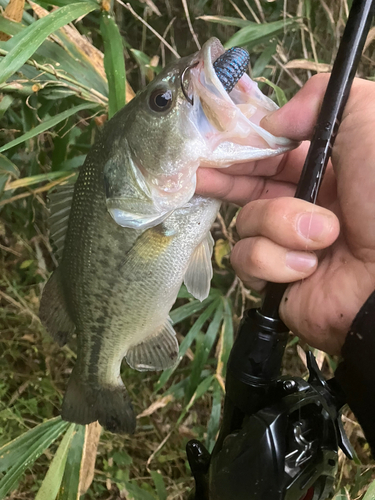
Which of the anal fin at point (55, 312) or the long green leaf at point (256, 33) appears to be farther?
the long green leaf at point (256, 33)

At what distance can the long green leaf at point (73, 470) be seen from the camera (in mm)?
1356

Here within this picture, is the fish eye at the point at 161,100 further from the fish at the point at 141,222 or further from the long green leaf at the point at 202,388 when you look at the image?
the long green leaf at the point at 202,388

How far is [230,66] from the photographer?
0.72 m

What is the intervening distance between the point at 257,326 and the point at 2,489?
128 centimetres

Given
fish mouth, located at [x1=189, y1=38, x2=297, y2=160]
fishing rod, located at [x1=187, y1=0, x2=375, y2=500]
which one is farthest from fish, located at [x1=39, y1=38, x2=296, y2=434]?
fishing rod, located at [x1=187, y1=0, x2=375, y2=500]

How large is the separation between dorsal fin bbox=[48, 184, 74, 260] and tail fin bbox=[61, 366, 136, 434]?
1.39 feet

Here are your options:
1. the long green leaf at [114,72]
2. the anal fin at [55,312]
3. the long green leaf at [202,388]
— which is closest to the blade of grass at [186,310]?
the long green leaf at [202,388]

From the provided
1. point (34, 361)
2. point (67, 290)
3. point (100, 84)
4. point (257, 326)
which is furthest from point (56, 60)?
point (34, 361)

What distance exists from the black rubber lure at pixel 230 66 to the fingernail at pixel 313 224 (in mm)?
315

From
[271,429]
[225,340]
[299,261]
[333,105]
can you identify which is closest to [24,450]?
[225,340]

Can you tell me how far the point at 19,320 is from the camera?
1973mm

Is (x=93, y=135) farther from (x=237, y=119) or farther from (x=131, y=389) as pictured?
(x=131, y=389)

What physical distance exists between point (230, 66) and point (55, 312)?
0.88 meters

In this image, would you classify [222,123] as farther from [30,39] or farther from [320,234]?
[30,39]
